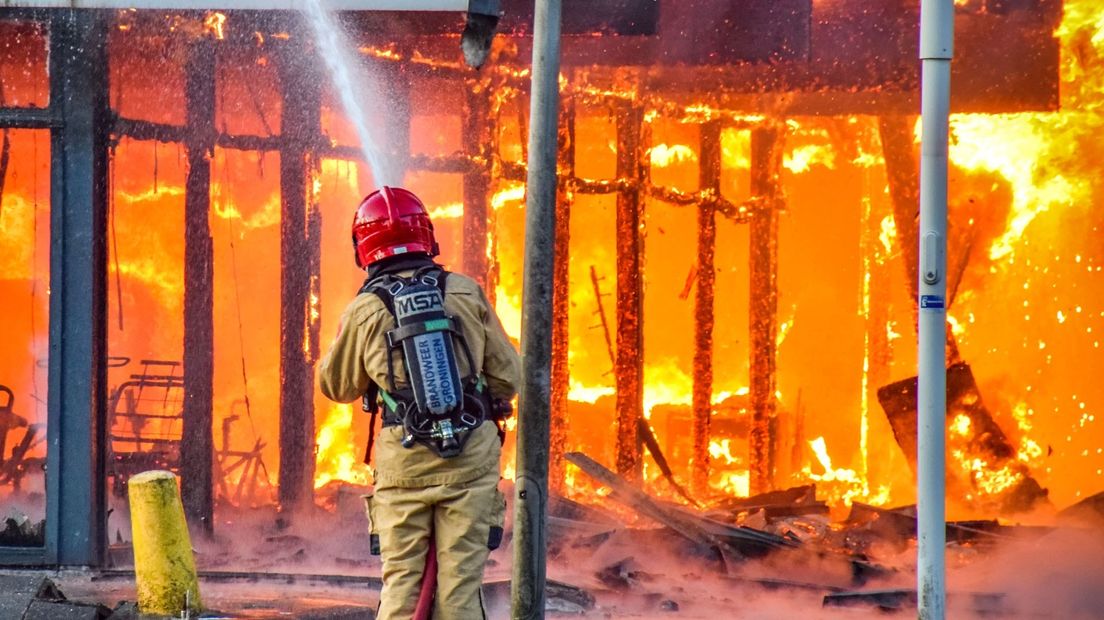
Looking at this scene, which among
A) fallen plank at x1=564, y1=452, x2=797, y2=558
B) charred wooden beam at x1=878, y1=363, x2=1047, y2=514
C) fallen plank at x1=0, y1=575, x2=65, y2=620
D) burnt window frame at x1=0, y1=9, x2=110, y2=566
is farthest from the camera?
charred wooden beam at x1=878, y1=363, x2=1047, y2=514

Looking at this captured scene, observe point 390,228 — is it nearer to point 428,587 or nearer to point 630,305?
point 428,587

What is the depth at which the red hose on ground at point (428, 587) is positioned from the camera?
4816 millimetres

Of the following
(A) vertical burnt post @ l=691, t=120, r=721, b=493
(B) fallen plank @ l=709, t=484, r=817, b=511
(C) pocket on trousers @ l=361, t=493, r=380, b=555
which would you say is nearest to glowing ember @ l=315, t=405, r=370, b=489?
(A) vertical burnt post @ l=691, t=120, r=721, b=493

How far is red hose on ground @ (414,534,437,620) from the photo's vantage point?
15.8 feet

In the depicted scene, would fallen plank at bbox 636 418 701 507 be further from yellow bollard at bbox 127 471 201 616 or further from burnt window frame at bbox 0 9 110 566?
burnt window frame at bbox 0 9 110 566

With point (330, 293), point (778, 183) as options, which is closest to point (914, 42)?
point (778, 183)

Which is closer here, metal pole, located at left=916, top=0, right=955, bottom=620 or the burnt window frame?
metal pole, located at left=916, top=0, right=955, bottom=620

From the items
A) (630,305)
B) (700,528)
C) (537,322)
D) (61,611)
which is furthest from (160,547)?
(630,305)

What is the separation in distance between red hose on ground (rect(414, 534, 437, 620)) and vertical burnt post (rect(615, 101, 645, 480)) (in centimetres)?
420

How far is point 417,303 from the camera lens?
4824mm

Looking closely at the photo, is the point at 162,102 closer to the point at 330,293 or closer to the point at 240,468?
the point at 330,293

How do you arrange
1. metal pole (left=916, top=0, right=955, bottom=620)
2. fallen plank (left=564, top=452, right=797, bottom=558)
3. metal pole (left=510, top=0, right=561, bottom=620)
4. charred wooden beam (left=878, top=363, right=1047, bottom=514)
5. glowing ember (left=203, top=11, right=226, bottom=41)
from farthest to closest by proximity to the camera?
glowing ember (left=203, top=11, right=226, bottom=41)
charred wooden beam (left=878, top=363, right=1047, bottom=514)
fallen plank (left=564, top=452, right=797, bottom=558)
metal pole (left=510, top=0, right=561, bottom=620)
metal pole (left=916, top=0, right=955, bottom=620)

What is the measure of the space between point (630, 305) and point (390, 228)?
4.25 metres

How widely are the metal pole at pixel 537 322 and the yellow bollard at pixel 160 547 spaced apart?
208 cm
